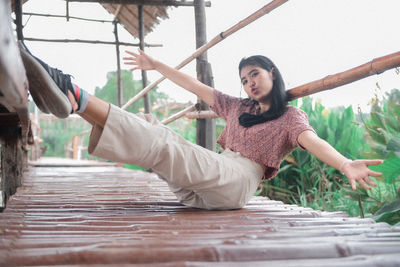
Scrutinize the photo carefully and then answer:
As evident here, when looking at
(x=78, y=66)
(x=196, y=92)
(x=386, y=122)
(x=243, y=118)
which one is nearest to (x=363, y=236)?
(x=243, y=118)

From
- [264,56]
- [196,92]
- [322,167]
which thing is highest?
[264,56]

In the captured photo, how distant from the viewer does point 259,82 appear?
5.40ft

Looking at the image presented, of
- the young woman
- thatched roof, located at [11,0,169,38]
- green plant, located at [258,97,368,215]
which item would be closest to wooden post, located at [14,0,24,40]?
thatched roof, located at [11,0,169,38]

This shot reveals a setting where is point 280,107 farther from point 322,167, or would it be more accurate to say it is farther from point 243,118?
point 322,167

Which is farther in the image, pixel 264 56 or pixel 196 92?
pixel 196 92

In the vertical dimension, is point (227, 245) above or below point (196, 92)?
below

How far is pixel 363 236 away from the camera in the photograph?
1.05 metres

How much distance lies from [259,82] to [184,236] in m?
0.85

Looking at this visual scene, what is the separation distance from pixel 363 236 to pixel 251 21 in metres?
1.22

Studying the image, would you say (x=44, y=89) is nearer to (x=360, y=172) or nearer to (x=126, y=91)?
(x=360, y=172)

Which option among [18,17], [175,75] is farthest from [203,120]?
[18,17]

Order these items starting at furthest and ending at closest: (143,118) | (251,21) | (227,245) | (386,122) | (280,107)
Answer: (386,122)
(251,21)
(280,107)
(143,118)
(227,245)

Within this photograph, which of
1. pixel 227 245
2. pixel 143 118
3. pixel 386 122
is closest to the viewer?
pixel 227 245

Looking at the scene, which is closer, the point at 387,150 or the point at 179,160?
the point at 179,160
